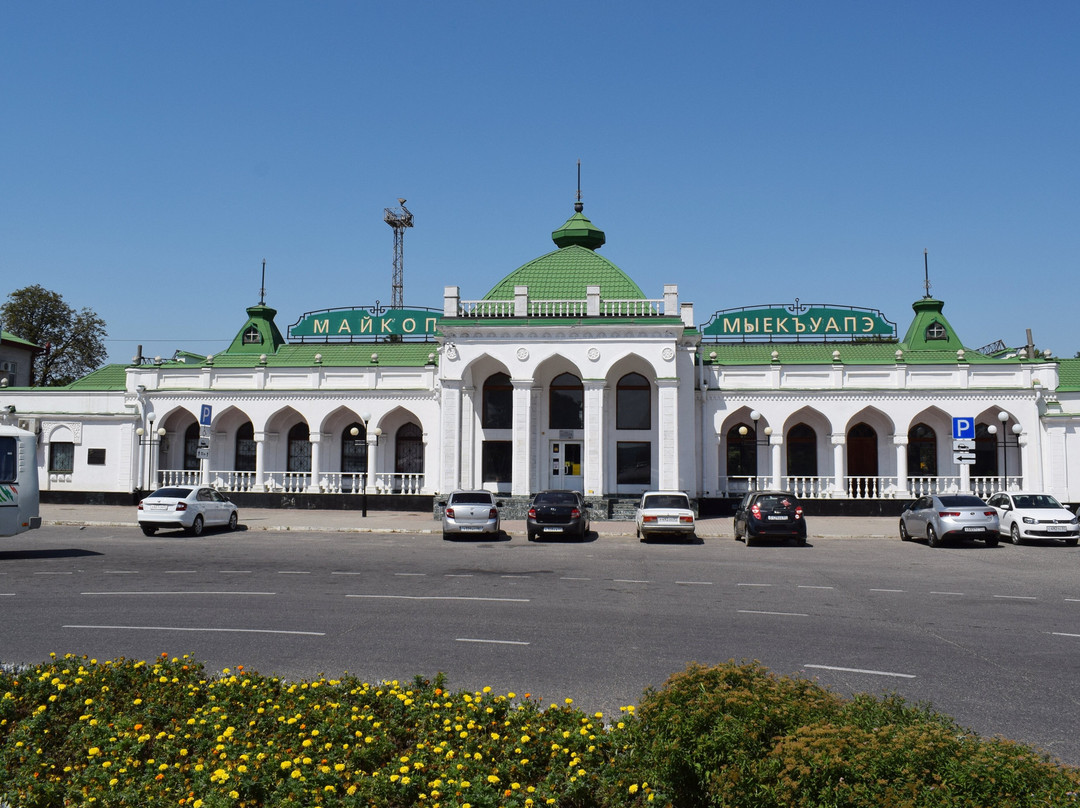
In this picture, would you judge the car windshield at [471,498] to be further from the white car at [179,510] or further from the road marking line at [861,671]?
the road marking line at [861,671]

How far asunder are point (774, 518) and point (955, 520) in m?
4.72

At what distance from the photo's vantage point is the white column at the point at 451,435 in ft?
99.7

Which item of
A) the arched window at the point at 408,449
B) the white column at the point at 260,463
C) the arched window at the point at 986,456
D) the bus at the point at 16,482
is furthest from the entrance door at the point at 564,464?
the bus at the point at 16,482

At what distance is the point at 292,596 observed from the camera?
41.8 feet

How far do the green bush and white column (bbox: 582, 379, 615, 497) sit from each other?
23595mm

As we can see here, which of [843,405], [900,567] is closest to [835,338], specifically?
[843,405]

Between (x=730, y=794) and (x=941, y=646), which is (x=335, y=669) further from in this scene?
(x=941, y=646)

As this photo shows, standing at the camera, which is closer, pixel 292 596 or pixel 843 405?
pixel 292 596


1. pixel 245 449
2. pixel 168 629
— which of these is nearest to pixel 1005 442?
pixel 168 629

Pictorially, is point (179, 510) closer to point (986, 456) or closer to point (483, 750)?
point (483, 750)

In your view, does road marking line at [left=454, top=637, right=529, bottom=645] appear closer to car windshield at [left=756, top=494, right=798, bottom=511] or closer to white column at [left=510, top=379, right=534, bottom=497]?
car windshield at [left=756, top=494, right=798, bottom=511]

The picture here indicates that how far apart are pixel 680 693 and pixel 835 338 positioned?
3642cm

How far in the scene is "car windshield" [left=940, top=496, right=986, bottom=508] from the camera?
22.4m

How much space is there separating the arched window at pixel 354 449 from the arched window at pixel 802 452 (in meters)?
18.3
